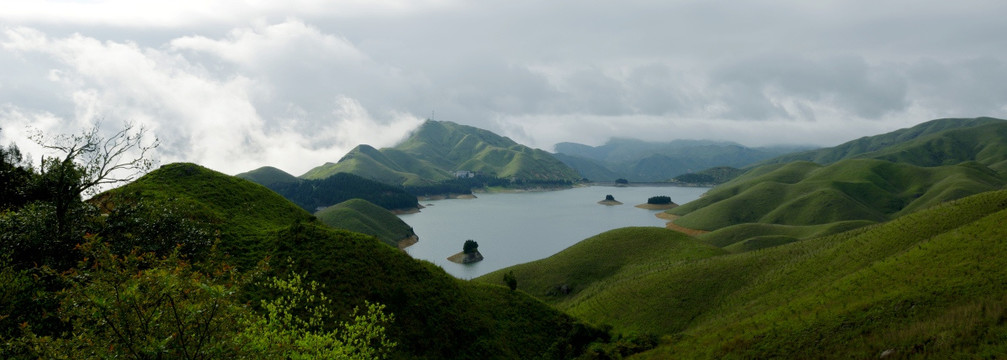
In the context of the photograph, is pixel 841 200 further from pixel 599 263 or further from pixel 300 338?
pixel 300 338

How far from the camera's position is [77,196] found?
2677 centimetres

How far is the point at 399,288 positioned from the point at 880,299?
2952 centimetres

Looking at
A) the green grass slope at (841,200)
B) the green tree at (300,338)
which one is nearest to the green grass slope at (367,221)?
the green grass slope at (841,200)

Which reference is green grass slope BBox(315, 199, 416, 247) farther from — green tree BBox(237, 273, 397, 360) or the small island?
green tree BBox(237, 273, 397, 360)

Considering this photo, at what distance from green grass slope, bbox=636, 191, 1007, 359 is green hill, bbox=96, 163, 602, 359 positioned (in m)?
9.92

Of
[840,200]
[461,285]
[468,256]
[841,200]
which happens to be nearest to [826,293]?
[461,285]

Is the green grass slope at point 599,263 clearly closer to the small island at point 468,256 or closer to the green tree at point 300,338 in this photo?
the small island at point 468,256

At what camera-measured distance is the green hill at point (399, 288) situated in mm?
31688

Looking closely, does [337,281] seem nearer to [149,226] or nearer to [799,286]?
[149,226]

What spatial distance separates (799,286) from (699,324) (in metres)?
9.56

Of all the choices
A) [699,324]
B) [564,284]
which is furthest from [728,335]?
[564,284]

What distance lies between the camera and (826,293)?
114ft

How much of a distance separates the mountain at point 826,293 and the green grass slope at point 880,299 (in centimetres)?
9

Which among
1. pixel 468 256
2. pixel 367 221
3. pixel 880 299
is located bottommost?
pixel 468 256
